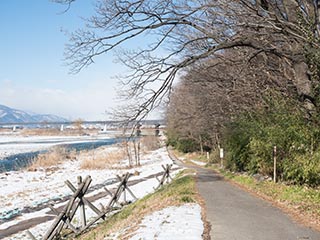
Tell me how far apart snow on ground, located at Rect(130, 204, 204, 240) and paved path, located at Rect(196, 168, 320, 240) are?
1.15 feet

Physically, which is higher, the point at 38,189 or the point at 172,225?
the point at 172,225

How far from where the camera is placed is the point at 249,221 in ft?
27.8

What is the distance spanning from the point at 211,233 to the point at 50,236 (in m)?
5.53

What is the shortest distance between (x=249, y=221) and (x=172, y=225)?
1.86 meters

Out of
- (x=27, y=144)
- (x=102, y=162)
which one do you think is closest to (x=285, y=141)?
(x=102, y=162)

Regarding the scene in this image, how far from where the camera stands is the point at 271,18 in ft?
34.1

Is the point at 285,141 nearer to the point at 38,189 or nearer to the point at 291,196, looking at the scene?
the point at 291,196

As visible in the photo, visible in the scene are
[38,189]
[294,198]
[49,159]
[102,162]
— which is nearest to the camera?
[294,198]

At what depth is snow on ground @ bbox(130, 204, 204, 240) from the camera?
23.4 feet

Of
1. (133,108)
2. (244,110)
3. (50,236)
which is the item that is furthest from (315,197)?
(244,110)

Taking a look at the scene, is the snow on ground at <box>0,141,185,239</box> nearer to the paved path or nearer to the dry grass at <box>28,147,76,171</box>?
the dry grass at <box>28,147,76,171</box>

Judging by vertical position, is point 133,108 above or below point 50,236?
above

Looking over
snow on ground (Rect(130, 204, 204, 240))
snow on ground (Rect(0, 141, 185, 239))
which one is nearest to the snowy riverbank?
snow on ground (Rect(0, 141, 185, 239))

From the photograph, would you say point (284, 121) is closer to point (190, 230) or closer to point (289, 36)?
point (289, 36)
